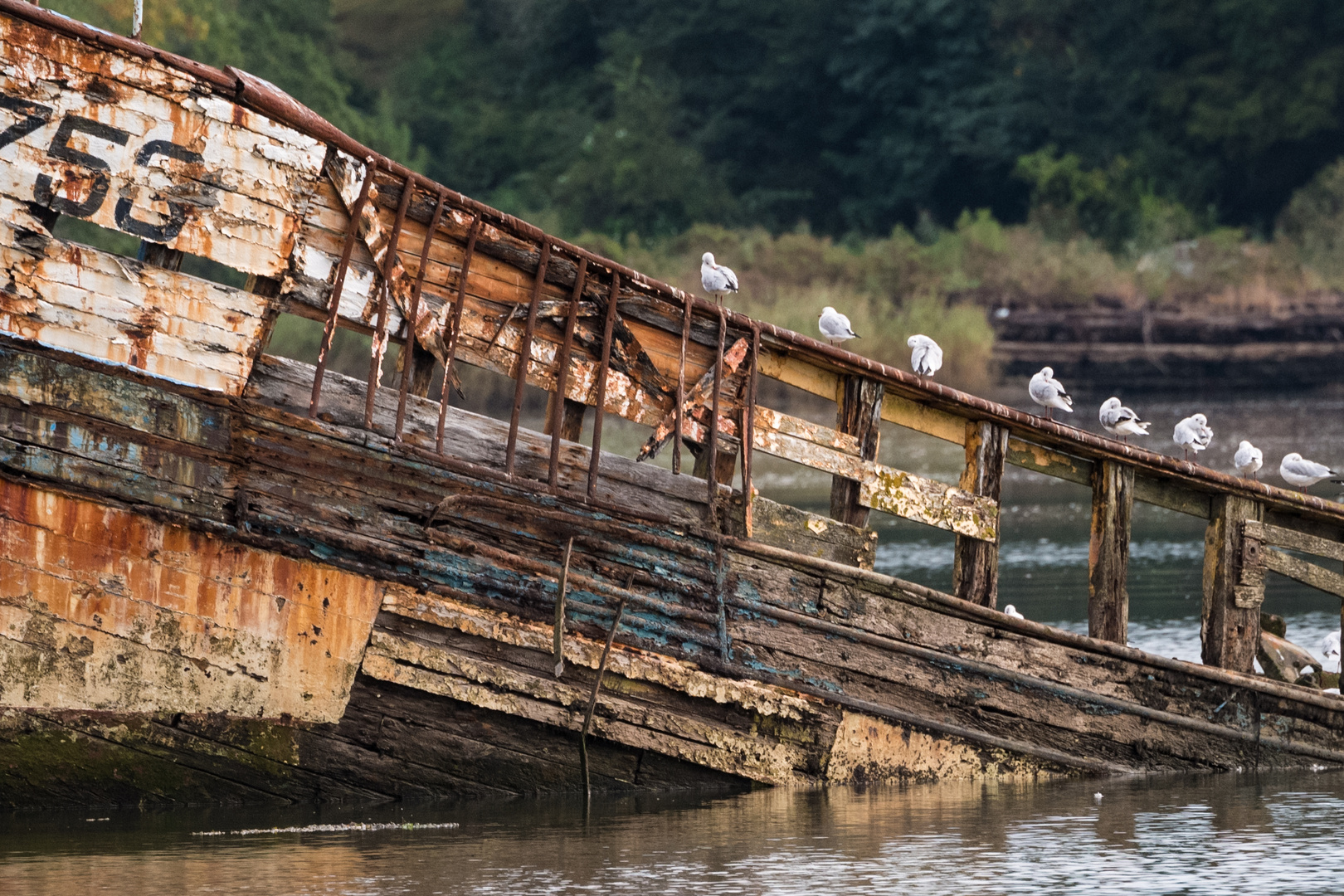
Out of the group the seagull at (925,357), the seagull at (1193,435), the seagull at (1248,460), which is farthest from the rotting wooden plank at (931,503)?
the seagull at (1248,460)

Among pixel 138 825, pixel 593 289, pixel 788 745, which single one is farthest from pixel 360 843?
pixel 593 289

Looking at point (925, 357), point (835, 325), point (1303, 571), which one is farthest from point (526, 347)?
point (1303, 571)

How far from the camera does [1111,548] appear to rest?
9945mm

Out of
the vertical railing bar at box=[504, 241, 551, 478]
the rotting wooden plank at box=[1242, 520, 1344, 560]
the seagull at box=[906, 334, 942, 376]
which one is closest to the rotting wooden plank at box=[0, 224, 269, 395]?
the vertical railing bar at box=[504, 241, 551, 478]

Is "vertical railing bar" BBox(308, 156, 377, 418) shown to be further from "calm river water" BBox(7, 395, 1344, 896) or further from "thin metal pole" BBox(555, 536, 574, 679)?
Result: "calm river water" BBox(7, 395, 1344, 896)

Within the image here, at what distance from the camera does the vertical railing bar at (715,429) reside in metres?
8.84

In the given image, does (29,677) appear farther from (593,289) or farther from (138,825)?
(593,289)

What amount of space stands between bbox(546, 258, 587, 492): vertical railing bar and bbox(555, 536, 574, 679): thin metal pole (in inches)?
12.2

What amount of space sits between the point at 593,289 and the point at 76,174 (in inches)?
97.7

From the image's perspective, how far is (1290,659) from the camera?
37.9 ft

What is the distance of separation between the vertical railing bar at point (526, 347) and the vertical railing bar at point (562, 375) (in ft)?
0.52

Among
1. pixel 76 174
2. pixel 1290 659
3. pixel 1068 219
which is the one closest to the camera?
pixel 76 174

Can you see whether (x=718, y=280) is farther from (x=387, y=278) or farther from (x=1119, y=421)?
(x=387, y=278)

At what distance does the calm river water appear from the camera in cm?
734
